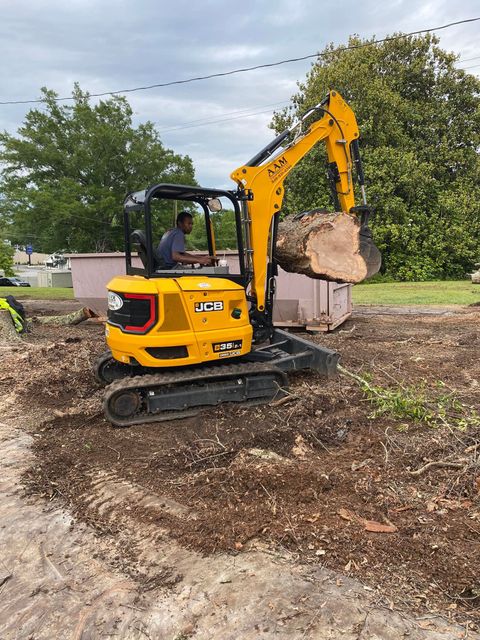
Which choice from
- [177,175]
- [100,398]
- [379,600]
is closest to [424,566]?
[379,600]

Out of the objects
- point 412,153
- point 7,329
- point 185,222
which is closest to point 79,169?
point 412,153

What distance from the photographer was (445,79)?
26.0 m

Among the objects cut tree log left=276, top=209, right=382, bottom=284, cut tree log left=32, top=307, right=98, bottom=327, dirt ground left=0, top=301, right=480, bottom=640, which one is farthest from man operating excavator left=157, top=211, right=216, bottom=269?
cut tree log left=32, top=307, right=98, bottom=327

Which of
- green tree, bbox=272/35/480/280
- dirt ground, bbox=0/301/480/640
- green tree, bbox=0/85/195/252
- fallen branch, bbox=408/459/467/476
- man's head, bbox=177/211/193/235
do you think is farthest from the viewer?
green tree, bbox=0/85/195/252

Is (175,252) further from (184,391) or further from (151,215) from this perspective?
(184,391)

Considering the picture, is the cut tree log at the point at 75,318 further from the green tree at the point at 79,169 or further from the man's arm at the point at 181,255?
the green tree at the point at 79,169

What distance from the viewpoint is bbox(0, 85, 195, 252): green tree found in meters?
30.0

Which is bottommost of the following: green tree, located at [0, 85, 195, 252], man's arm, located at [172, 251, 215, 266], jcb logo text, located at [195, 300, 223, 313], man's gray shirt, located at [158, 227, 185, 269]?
jcb logo text, located at [195, 300, 223, 313]

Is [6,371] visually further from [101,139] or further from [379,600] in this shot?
[101,139]

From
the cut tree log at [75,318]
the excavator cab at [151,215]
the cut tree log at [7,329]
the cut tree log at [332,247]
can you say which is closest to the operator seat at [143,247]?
the excavator cab at [151,215]

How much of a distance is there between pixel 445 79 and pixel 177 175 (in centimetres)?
1618

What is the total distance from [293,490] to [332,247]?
9.51 ft

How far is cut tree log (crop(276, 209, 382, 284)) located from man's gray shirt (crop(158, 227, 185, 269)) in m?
1.19

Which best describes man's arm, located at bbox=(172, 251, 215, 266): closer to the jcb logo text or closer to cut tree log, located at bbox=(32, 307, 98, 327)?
the jcb logo text
